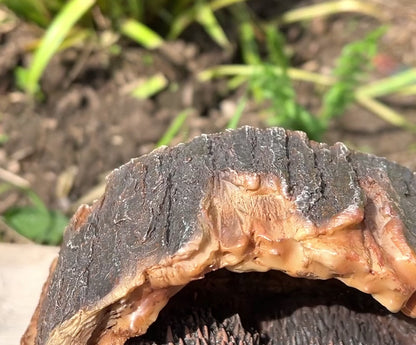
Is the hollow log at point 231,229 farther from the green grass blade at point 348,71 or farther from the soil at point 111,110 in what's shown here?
the soil at point 111,110

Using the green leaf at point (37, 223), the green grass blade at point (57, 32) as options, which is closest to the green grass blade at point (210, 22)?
the green grass blade at point (57, 32)

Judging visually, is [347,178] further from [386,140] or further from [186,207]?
[386,140]

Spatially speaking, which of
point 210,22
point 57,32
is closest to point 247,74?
point 210,22

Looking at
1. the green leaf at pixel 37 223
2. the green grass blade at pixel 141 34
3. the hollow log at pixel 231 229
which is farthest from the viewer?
the green grass blade at pixel 141 34

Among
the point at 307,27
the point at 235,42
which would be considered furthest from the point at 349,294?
the point at 307,27

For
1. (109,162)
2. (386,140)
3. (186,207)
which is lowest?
(386,140)

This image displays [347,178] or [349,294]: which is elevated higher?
[347,178]
